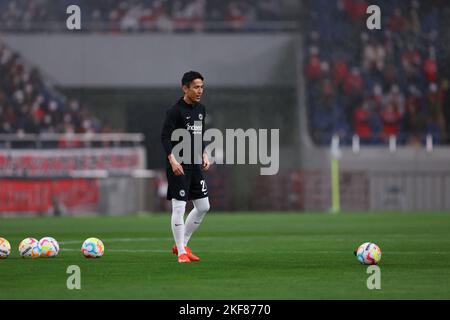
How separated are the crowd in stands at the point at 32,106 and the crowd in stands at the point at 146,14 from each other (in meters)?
1.61

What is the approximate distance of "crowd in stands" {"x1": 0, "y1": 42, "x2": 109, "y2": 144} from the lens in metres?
37.3

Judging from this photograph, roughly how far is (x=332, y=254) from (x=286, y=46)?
84.8ft

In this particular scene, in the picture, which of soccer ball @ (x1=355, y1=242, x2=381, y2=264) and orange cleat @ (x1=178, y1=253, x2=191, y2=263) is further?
orange cleat @ (x1=178, y1=253, x2=191, y2=263)

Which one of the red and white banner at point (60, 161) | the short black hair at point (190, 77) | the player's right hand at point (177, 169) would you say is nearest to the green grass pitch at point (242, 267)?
the player's right hand at point (177, 169)

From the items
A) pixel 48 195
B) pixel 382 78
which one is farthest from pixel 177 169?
pixel 382 78

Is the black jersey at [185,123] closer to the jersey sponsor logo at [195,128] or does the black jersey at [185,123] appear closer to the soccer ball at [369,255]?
the jersey sponsor logo at [195,128]

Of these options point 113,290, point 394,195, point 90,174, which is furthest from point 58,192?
point 113,290

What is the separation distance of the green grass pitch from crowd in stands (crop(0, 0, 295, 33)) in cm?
1817

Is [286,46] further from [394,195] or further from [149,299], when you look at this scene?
[149,299]

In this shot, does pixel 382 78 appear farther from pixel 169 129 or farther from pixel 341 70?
pixel 169 129

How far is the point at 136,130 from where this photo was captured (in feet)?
141

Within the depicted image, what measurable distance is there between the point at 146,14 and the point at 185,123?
28511 mm

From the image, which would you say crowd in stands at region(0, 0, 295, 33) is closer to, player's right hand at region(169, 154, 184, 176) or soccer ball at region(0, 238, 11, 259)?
soccer ball at region(0, 238, 11, 259)

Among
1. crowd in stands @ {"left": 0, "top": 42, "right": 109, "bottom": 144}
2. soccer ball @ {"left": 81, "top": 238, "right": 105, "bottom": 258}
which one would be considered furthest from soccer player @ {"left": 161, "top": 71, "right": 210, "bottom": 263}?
crowd in stands @ {"left": 0, "top": 42, "right": 109, "bottom": 144}
